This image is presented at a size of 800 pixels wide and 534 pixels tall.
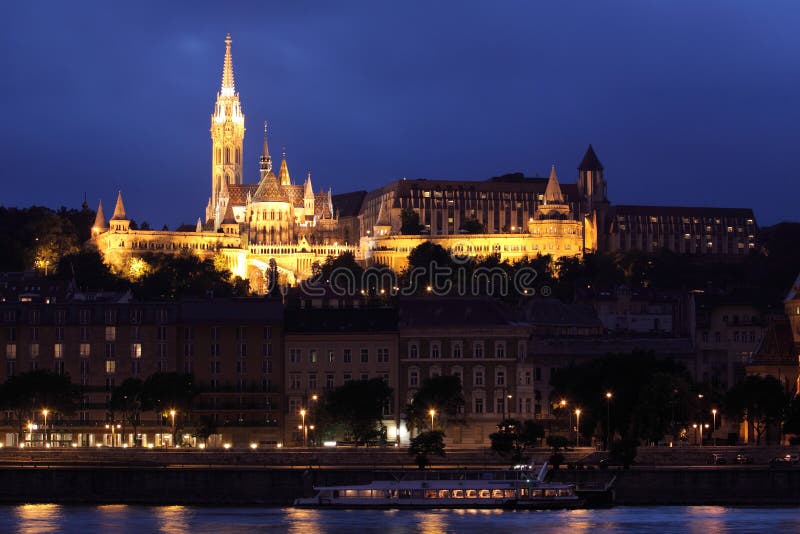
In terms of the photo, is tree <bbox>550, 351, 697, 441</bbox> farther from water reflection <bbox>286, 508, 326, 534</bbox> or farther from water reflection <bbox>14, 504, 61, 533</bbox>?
water reflection <bbox>14, 504, 61, 533</bbox>

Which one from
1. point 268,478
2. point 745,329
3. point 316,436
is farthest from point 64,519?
point 745,329

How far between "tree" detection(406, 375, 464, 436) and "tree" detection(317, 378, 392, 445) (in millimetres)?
1893

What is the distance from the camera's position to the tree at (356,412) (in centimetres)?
12600

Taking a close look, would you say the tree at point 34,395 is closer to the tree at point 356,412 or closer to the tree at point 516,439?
the tree at point 356,412

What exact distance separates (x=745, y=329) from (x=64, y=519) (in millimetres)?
86773

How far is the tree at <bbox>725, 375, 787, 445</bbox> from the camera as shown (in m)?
130

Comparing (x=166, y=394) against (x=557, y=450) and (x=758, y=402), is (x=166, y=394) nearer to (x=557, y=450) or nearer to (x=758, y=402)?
(x=557, y=450)

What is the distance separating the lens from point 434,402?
5108 inches

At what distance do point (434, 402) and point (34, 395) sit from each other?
24.0 meters

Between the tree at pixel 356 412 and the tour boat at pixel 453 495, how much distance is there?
18.3 m

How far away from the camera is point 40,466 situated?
4451 inches

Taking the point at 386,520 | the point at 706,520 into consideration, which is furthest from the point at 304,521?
the point at 706,520

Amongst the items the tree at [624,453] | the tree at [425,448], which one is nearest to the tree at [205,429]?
the tree at [425,448]

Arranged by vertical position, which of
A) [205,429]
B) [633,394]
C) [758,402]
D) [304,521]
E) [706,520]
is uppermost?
[633,394]
